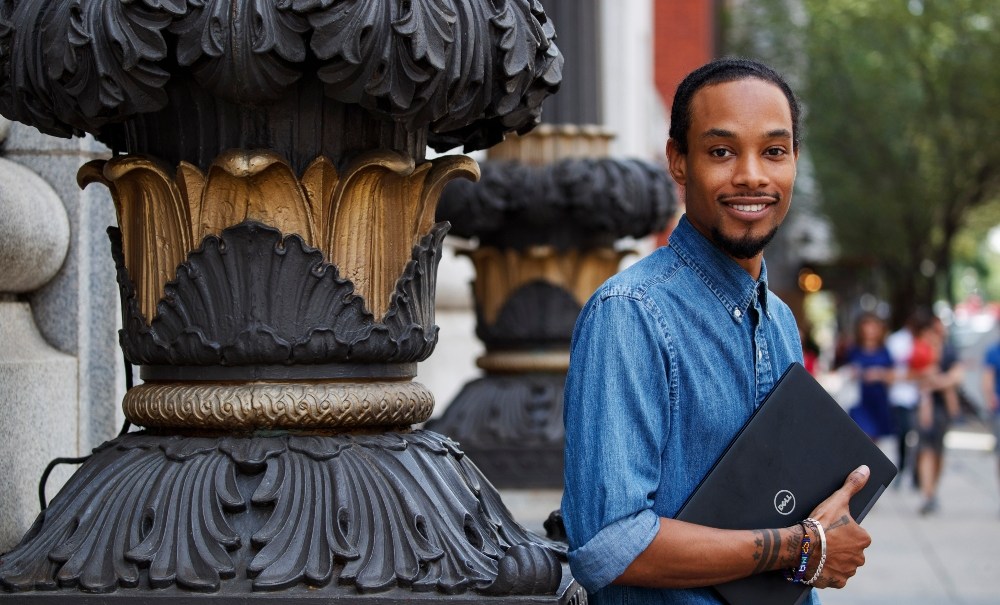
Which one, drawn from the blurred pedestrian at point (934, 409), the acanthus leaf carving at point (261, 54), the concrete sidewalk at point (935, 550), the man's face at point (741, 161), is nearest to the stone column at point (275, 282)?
the acanthus leaf carving at point (261, 54)

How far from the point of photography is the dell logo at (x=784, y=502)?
8.09 ft

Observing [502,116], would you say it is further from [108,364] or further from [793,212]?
[793,212]

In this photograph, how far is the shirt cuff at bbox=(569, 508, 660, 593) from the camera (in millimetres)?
2295

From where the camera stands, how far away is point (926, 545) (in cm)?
1085

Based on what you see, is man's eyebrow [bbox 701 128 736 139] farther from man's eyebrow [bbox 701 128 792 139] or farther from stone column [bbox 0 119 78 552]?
stone column [bbox 0 119 78 552]

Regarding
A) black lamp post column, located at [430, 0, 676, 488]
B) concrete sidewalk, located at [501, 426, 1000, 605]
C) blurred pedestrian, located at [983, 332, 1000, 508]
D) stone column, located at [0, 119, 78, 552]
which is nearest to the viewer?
stone column, located at [0, 119, 78, 552]

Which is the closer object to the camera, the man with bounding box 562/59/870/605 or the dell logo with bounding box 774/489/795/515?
the man with bounding box 562/59/870/605

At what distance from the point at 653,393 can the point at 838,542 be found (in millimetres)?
394

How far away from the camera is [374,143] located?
2750mm

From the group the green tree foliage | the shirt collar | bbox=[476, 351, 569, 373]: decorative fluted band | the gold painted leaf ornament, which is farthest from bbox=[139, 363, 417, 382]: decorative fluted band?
the green tree foliage

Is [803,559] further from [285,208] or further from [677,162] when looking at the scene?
[285,208]

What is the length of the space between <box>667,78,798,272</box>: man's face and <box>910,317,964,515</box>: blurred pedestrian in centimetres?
1135

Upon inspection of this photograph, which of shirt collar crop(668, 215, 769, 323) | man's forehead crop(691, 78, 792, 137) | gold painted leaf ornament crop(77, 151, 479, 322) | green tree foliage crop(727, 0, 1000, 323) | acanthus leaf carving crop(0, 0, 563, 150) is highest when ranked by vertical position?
green tree foliage crop(727, 0, 1000, 323)

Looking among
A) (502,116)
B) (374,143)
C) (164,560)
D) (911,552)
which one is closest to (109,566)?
(164,560)
